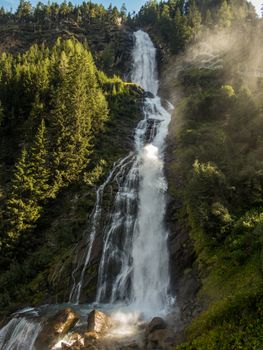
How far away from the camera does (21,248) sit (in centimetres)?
3045

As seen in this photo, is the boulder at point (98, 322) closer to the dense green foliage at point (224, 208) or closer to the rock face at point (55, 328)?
the rock face at point (55, 328)

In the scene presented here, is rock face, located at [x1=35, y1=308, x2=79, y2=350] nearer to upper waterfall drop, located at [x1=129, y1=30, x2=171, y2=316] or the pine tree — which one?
upper waterfall drop, located at [x1=129, y1=30, x2=171, y2=316]

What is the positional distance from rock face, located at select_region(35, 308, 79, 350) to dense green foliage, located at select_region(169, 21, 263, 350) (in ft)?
25.5

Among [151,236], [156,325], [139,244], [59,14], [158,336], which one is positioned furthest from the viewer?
[59,14]

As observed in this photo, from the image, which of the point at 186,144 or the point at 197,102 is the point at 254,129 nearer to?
the point at 186,144

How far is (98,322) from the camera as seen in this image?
1933 centimetres

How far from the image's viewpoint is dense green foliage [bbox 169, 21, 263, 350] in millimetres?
12891

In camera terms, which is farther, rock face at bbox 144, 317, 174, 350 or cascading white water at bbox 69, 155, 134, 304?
cascading white water at bbox 69, 155, 134, 304

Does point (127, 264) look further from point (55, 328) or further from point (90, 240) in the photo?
point (55, 328)

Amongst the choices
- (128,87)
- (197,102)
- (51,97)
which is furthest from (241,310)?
(128,87)

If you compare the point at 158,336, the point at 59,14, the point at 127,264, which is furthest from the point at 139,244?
the point at 59,14

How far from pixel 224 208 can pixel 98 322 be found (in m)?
10.5

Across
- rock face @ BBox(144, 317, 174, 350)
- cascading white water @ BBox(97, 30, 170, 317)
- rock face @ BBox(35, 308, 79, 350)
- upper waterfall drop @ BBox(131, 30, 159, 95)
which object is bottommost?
rock face @ BBox(35, 308, 79, 350)

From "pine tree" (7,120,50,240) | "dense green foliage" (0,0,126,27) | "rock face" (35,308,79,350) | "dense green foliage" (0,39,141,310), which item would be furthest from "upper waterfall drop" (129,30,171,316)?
"dense green foliage" (0,0,126,27)
